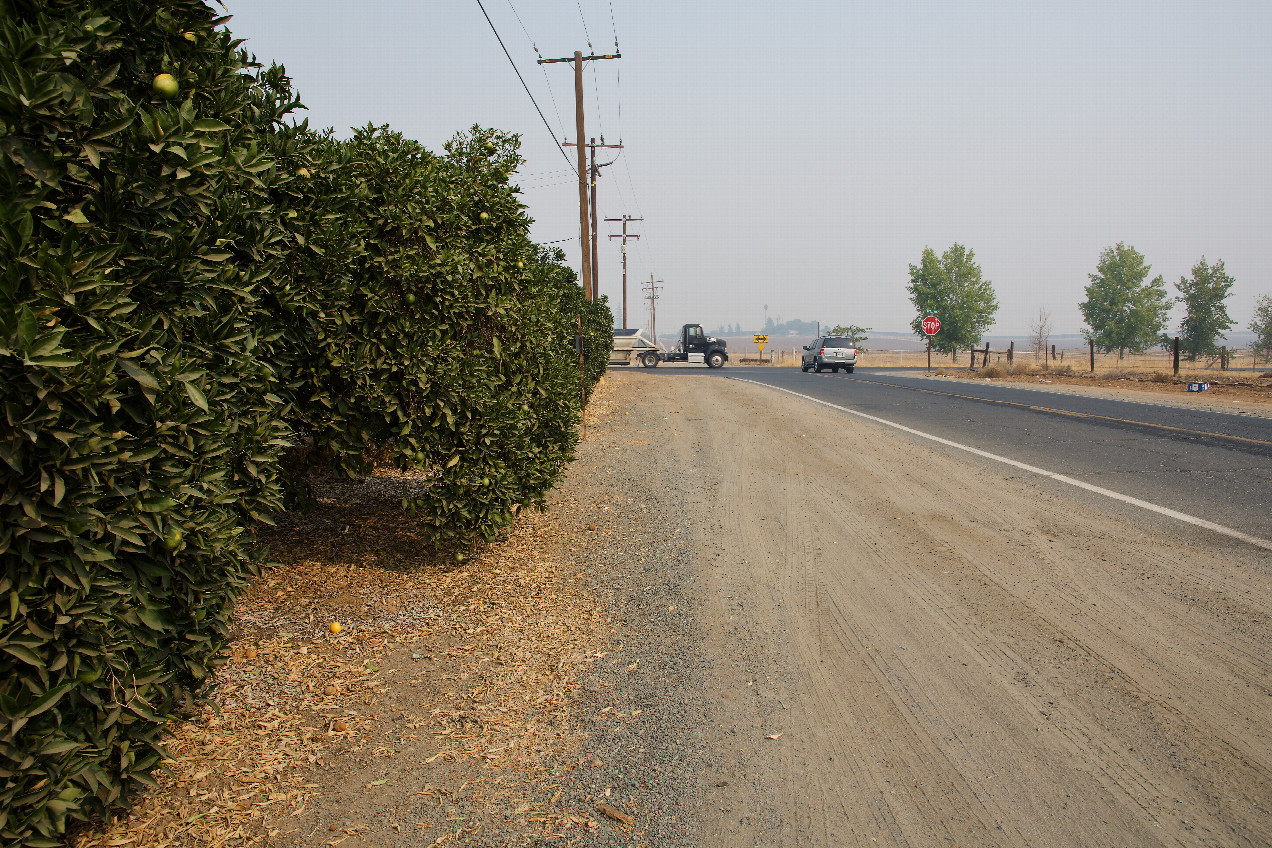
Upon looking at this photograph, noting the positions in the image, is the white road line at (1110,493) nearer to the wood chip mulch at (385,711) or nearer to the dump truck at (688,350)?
the wood chip mulch at (385,711)

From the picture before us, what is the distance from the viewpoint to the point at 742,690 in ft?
14.7

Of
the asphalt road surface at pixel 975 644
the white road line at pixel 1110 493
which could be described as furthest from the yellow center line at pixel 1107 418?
the white road line at pixel 1110 493

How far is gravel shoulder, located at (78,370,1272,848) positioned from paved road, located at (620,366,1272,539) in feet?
5.76

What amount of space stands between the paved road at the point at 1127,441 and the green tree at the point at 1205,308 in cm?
5556

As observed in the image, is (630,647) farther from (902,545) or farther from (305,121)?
(305,121)

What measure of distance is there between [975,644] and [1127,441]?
947cm

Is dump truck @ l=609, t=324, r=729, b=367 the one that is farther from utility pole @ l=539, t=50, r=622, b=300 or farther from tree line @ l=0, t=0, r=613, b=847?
→ tree line @ l=0, t=0, r=613, b=847

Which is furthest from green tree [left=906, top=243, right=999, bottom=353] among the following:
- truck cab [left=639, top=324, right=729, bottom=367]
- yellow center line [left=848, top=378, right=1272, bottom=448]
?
yellow center line [left=848, top=378, right=1272, bottom=448]

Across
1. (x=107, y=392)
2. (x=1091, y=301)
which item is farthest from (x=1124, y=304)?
(x=107, y=392)

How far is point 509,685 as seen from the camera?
4543 millimetres

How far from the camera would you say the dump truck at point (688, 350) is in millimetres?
52594

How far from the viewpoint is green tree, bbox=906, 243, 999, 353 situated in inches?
2965

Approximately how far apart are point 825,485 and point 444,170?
18.8 feet

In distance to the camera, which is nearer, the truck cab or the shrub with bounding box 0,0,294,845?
the shrub with bounding box 0,0,294,845
